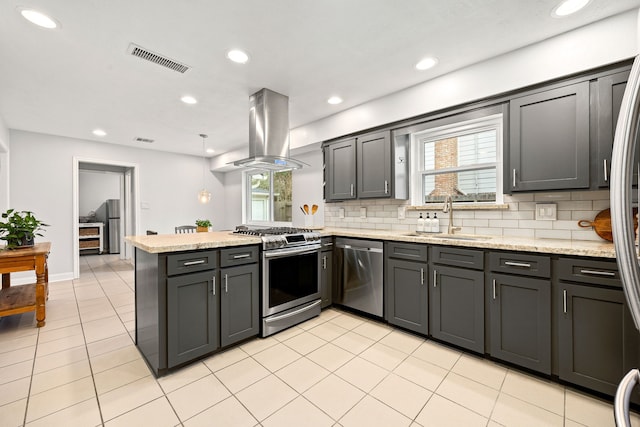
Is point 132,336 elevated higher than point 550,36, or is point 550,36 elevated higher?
point 550,36

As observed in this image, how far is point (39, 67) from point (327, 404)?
3.69 m

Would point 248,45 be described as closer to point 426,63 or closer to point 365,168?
point 426,63

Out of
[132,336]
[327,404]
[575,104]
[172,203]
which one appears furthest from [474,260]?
[172,203]

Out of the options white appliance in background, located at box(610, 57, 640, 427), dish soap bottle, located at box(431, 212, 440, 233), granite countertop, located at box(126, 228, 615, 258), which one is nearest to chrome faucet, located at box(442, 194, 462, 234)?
dish soap bottle, located at box(431, 212, 440, 233)

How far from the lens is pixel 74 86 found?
2.95 metres

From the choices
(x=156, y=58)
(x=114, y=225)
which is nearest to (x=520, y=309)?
(x=156, y=58)

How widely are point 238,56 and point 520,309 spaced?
2.97 m

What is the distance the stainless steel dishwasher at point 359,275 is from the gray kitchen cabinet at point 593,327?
1.38m

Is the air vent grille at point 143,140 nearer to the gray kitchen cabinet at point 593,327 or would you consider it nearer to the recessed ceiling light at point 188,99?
the recessed ceiling light at point 188,99

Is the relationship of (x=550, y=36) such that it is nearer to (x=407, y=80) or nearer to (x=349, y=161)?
(x=407, y=80)

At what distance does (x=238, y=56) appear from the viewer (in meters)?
2.42

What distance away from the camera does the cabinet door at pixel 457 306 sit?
216 cm

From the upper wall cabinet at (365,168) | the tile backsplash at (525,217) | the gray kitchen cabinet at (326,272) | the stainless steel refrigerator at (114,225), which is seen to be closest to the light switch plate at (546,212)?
the tile backsplash at (525,217)

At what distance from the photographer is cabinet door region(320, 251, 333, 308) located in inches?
123
